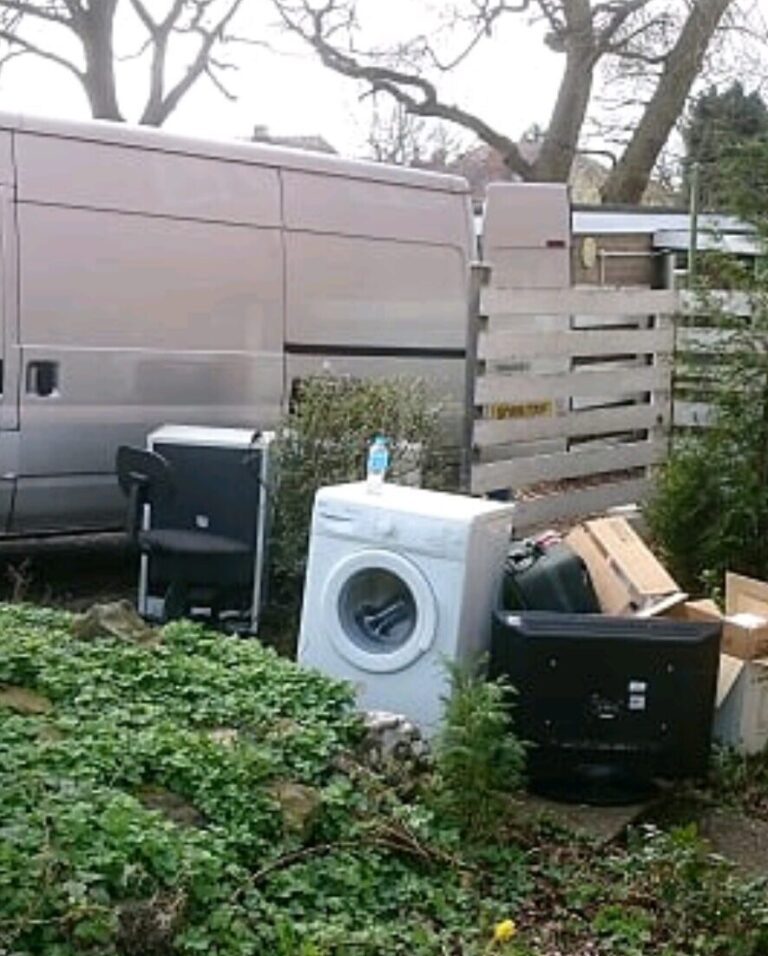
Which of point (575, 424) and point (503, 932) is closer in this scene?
point (503, 932)

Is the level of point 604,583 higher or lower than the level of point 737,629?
higher

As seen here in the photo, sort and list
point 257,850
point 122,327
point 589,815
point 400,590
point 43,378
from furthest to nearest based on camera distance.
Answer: point 122,327 → point 43,378 → point 400,590 → point 589,815 → point 257,850

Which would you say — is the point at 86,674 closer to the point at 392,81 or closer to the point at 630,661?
the point at 630,661

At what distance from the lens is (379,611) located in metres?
6.19

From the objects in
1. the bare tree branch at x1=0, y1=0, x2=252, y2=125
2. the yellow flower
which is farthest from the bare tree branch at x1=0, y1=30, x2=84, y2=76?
the yellow flower

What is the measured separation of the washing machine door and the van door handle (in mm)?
2641

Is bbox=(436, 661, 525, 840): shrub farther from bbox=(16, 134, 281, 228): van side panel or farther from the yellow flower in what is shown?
bbox=(16, 134, 281, 228): van side panel

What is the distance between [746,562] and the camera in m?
7.91

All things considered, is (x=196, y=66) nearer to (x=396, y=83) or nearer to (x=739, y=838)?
(x=396, y=83)

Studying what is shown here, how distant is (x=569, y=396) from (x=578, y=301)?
640 millimetres

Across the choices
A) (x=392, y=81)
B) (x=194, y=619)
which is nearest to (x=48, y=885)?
(x=194, y=619)

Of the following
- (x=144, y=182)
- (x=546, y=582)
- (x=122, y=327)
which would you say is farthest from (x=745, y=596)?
(x=144, y=182)

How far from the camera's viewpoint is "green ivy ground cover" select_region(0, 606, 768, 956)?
363cm

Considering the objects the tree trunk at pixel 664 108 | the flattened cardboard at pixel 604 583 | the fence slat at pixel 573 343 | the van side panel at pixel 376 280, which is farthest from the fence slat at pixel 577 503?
the tree trunk at pixel 664 108
